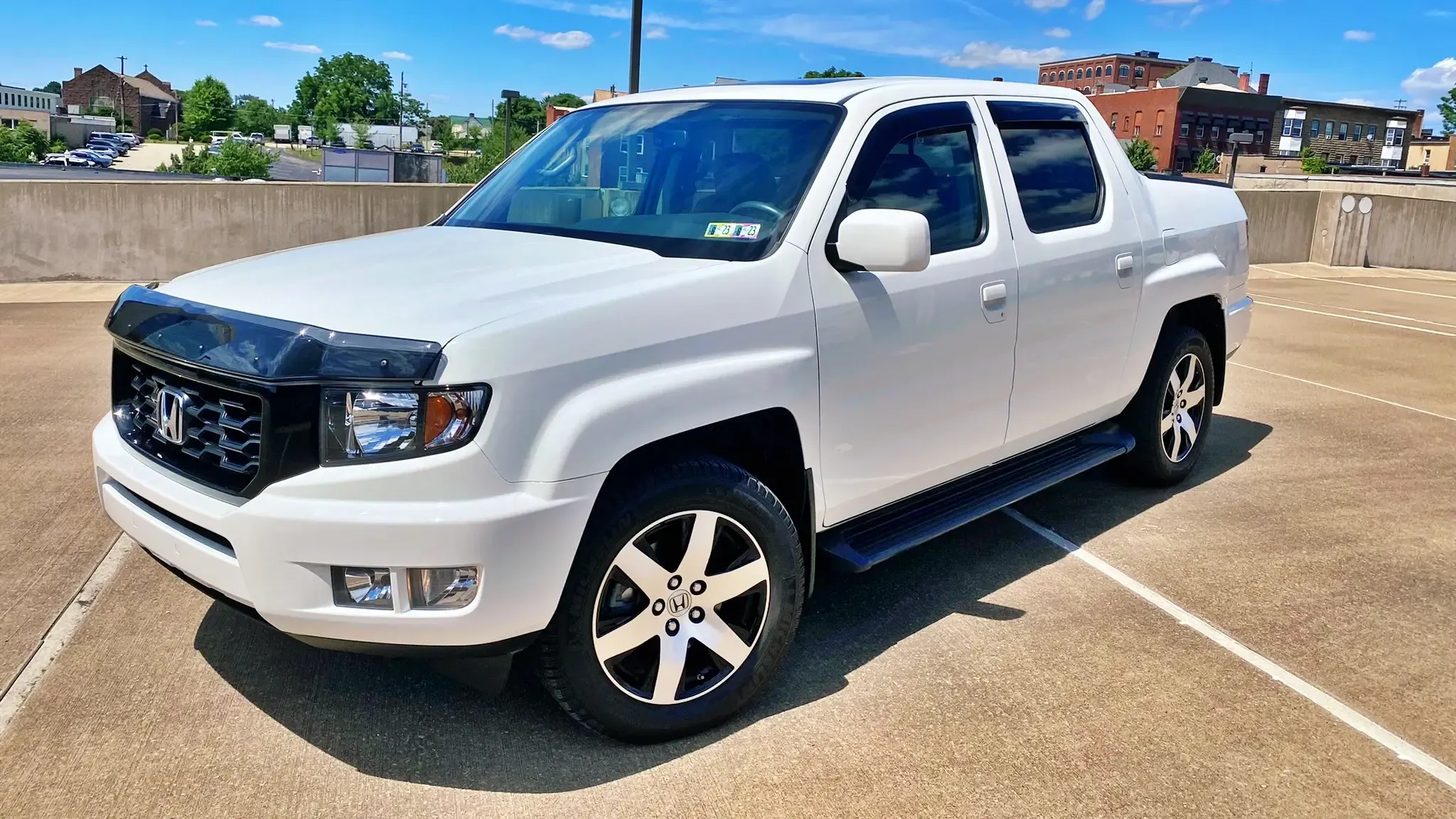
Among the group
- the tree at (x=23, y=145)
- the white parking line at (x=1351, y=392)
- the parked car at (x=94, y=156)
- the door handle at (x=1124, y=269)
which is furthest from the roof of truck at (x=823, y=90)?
the tree at (x=23, y=145)

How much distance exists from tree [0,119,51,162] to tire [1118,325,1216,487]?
102 m

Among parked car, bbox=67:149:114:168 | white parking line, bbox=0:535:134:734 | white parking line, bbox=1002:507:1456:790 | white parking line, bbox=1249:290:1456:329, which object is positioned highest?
parked car, bbox=67:149:114:168

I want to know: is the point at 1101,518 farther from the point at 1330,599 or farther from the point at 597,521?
the point at 597,521

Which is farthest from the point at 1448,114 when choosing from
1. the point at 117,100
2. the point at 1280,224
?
the point at 117,100

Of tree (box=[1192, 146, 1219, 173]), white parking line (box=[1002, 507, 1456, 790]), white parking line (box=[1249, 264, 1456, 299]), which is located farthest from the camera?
tree (box=[1192, 146, 1219, 173])

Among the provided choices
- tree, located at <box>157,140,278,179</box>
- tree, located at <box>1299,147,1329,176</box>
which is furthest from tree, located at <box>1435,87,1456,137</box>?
tree, located at <box>157,140,278,179</box>

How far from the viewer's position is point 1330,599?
171 inches

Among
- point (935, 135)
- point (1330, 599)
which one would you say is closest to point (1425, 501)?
point (1330, 599)

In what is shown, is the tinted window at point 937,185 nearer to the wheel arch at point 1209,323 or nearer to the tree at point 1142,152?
the wheel arch at point 1209,323

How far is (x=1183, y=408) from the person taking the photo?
221 inches

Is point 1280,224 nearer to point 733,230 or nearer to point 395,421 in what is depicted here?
point 733,230

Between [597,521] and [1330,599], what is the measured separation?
10.1 feet

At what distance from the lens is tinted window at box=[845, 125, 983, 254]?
3.76 m

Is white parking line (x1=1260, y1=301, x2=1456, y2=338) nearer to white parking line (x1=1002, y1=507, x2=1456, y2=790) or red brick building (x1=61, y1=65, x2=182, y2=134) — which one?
white parking line (x1=1002, y1=507, x2=1456, y2=790)
